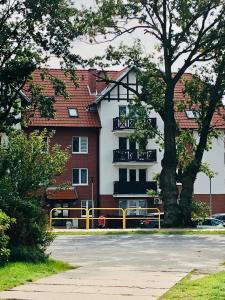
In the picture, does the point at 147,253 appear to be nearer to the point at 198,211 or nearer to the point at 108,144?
the point at 198,211

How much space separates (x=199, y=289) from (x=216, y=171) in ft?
171

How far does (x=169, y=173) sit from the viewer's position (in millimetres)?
33344

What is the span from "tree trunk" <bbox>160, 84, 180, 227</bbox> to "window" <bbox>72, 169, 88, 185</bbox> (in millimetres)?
23955

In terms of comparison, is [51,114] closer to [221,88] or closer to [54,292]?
[221,88]

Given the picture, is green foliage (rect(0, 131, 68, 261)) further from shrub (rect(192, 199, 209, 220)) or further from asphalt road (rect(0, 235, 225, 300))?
shrub (rect(192, 199, 209, 220))

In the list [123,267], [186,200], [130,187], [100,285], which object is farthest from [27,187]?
[130,187]

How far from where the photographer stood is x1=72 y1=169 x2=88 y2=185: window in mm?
57000

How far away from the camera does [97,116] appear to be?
191 ft

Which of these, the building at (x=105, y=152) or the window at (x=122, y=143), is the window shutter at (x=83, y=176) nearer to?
the building at (x=105, y=152)

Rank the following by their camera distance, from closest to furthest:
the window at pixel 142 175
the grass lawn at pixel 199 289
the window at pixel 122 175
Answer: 1. the grass lawn at pixel 199 289
2. the window at pixel 122 175
3. the window at pixel 142 175

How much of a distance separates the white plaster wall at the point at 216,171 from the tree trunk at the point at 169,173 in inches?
1051

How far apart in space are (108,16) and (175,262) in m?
21.6

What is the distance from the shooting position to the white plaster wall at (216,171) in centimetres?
6028

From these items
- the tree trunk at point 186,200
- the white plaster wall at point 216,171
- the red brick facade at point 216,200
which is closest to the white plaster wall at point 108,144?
the white plaster wall at point 216,171
